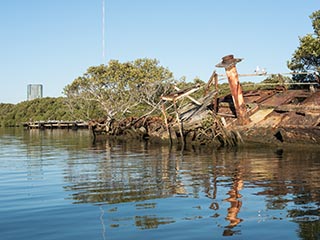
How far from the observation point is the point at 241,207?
859 cm

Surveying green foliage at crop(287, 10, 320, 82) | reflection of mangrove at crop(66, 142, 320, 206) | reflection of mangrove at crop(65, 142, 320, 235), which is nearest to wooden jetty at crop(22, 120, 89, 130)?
green foliage at crop(287, 10, 320, 82)

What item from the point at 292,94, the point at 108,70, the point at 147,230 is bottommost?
the point at 147,230

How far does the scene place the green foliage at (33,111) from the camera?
98.0 m

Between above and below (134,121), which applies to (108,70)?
above

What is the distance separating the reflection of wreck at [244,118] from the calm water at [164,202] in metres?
6.89

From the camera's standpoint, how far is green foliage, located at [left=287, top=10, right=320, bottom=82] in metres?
33.8

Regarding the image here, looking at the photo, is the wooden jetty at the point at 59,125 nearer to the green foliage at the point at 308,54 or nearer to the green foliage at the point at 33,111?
the green foliage at the point at 33,111

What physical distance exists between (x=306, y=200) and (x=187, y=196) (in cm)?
249

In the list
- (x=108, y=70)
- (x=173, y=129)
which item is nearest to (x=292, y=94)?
(x=173, y=129)

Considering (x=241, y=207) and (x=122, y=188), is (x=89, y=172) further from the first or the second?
(x=241, y=207)

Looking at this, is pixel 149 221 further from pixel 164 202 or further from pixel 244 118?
pixel 244 118

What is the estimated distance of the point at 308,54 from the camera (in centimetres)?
3509

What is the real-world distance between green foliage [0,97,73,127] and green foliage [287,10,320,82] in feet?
213

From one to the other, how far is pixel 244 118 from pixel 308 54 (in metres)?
12.6
